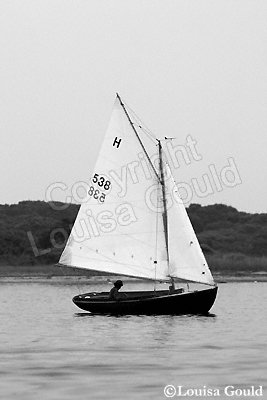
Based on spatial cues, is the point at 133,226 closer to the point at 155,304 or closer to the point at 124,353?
the point at 155,304

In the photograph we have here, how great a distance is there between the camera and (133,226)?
6025cm

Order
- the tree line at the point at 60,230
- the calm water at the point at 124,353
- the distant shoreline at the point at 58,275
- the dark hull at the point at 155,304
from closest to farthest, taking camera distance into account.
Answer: the calm water at the point at 124,353 < the dark hull at the point at 155,304 < the distant shoreline at the point at 58,275 < the tree line at the point at 60,230

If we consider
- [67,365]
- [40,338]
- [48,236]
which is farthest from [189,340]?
[48,236]

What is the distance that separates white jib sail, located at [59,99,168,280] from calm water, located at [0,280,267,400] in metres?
3.18

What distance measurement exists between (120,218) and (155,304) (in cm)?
497

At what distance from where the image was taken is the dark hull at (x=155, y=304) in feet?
190

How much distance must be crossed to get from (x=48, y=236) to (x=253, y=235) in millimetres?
33454

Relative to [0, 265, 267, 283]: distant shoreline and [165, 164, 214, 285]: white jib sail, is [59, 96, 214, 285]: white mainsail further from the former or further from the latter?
[0, 265, 267, 283]: distant shoreline

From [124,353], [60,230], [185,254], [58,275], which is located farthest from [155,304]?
[60,230]

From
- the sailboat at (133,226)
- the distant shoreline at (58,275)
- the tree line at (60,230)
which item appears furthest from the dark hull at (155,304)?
the tree line at (60,230)

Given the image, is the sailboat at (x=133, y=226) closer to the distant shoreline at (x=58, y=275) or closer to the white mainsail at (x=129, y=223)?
the white mainsail at (x=129, y=223)

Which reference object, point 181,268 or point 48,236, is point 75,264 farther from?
point 48,236

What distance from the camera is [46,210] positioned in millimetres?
167500

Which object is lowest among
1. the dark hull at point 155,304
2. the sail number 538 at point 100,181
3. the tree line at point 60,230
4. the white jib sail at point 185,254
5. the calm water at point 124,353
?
the calm water at point 124,353
